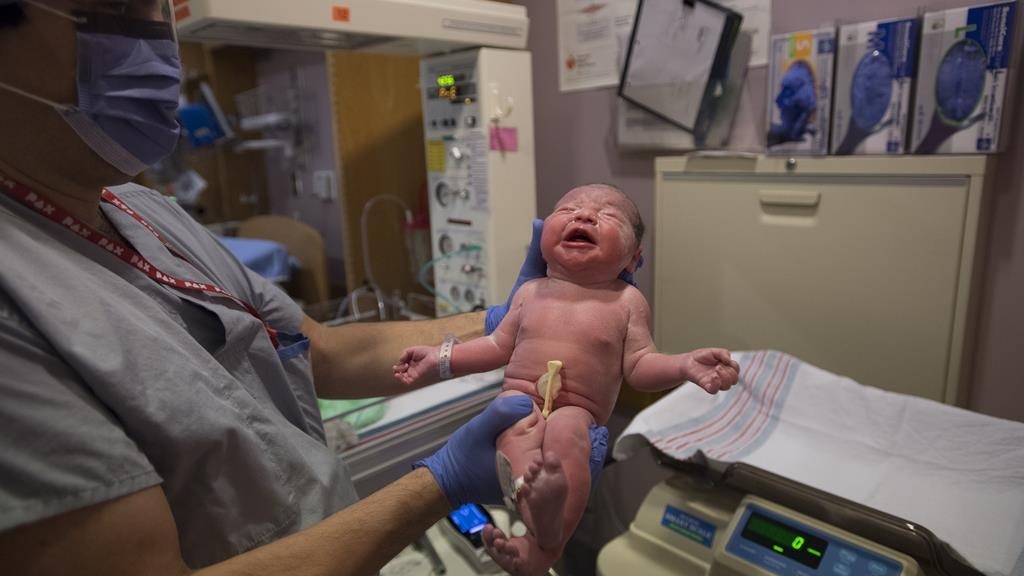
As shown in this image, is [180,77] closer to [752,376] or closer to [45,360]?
[45,360]

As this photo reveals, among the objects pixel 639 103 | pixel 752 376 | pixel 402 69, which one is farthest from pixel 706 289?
pixel 402 69

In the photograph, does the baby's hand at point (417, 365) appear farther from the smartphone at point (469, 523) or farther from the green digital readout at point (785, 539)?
the green digital readout at point (785, 539)

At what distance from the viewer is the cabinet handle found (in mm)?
1485

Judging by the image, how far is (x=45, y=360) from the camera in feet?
2.02

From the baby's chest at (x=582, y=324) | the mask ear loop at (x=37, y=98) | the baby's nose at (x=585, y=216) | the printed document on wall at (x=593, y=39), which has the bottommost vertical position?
the baby's chest at (x=582, y=324)

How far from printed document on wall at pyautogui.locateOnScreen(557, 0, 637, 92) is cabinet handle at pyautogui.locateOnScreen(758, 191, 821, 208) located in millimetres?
527

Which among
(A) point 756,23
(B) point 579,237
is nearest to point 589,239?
(B) point 579,237

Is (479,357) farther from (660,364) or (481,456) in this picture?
(660,364)

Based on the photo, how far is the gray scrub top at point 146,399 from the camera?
593 millimetres

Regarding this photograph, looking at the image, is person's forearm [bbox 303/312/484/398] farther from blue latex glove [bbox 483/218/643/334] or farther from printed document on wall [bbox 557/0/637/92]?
printed document on wall [bbox 557/0/637/92]

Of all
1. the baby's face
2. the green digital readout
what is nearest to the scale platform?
the green digital readout

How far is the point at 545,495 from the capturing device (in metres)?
0.62

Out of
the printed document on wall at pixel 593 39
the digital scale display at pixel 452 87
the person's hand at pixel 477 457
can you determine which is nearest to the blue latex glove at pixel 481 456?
the person's hand at pixel 477 457

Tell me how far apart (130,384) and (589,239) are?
54 centimetres
